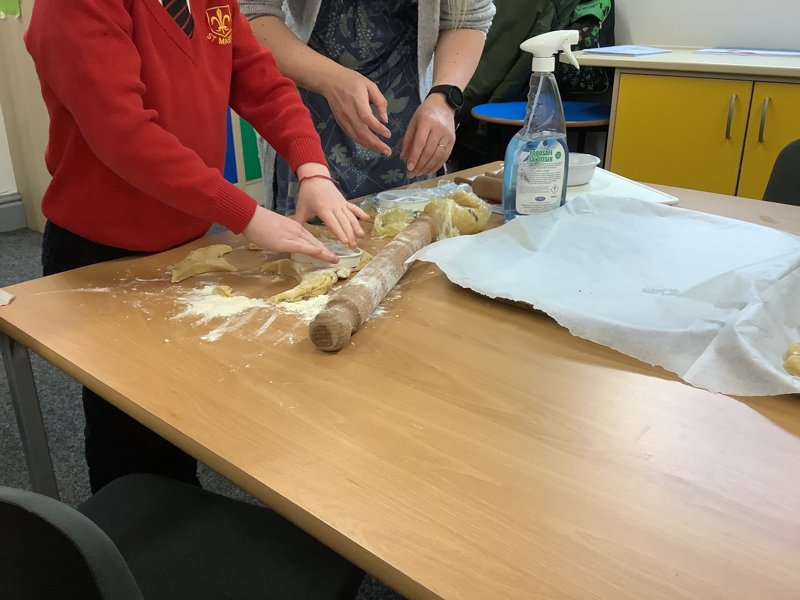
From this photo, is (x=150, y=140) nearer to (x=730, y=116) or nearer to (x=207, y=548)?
(x=207, y=548)

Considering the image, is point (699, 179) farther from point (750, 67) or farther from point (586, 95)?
point (586, 95)

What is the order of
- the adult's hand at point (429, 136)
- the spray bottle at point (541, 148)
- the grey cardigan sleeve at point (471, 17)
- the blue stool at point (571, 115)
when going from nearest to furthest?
1. the spray bottle at point (541, 148)
2. the adult's hand at point (429, 136)
3. the grey cardigan sleeve at point (471, 17)
4. the blue stool at point (571, 115)

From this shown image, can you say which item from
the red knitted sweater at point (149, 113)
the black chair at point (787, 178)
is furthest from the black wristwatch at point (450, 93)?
the black chair at point (787, 178)

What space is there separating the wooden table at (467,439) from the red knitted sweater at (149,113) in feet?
0.54

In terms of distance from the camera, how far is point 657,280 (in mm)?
857

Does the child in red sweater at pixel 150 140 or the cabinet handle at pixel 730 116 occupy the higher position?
the child in red sweater at pixel 150 140

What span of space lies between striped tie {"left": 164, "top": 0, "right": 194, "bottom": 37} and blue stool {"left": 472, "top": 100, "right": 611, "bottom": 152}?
1724 millimetres

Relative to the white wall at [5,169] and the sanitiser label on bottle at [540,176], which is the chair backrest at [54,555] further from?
the white wall at [5,169]

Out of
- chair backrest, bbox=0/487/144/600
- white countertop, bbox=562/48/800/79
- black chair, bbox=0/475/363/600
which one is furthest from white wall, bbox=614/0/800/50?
chair backrest, bbox=0/487/144/600

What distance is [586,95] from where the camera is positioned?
3260mm

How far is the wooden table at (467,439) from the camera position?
46 cm

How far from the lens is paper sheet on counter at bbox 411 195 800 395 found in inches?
27.5

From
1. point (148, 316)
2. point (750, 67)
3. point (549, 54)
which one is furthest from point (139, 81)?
point (750, 67)

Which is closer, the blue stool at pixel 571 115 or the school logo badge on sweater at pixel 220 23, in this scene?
the school logo badge on sweater at pixel 220 23
